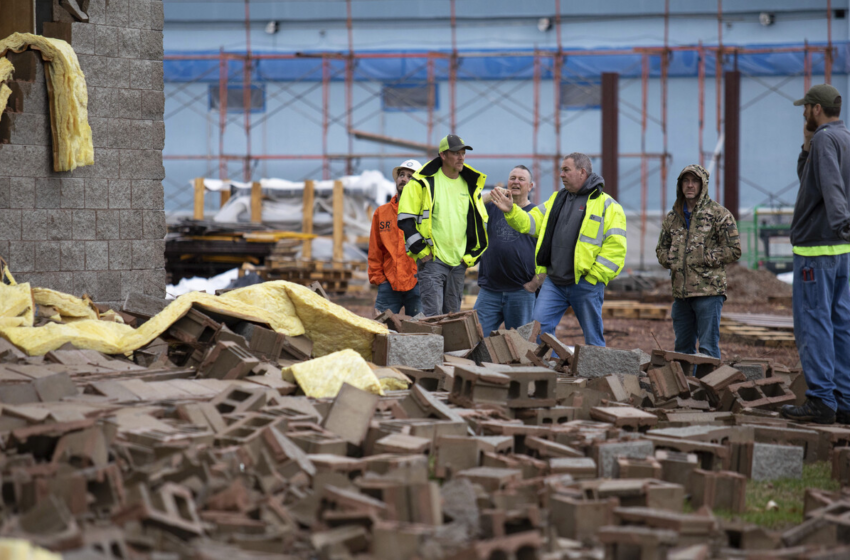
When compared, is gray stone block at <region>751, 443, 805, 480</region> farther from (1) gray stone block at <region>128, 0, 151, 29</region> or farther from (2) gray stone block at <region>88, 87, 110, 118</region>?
(1) gray stone block at <region>128, 0, 151, 29</region>

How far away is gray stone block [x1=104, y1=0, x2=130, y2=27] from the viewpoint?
8.26m

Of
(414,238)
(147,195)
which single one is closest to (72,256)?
(147,195)

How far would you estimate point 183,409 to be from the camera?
4.62 m

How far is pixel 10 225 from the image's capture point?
7.77m

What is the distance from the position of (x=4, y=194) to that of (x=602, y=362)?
18.3 ft

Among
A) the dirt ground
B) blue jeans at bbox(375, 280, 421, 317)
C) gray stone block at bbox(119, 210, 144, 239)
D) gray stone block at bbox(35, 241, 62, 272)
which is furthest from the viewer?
the dirt ground

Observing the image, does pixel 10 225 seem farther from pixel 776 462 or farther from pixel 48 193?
pixel 776 462

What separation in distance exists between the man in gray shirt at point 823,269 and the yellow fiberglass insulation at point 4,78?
6736 millimetres

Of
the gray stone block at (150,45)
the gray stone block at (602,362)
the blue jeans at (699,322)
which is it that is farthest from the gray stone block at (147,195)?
the blue jeans at (699,322)

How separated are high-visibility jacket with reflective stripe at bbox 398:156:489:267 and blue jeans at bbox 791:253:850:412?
117 inches

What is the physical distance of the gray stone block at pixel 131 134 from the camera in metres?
8.27

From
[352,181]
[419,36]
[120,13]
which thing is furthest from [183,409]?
[419,36]

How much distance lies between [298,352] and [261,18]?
24.4 metres

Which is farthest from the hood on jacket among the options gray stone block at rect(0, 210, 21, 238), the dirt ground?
gray stone block at rect(0, 210, 21, 238)
